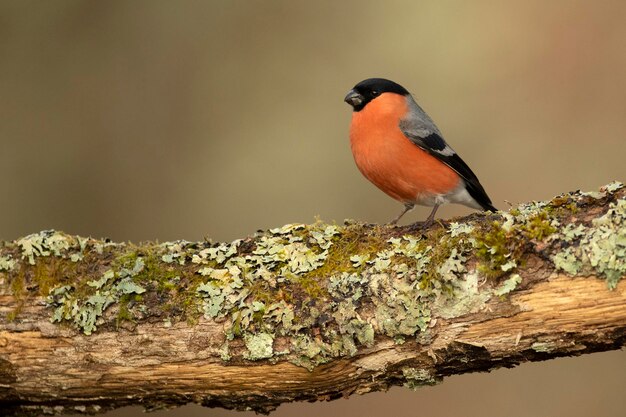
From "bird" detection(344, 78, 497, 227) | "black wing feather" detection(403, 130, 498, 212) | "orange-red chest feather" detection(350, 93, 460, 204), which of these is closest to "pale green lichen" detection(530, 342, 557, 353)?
"bird" detection(344, 78, 497, 227)

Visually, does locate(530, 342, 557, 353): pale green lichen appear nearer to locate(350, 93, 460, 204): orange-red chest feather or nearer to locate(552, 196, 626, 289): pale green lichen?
locate(552, 196, 626, 289): pale green lichen

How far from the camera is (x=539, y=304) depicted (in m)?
3.39

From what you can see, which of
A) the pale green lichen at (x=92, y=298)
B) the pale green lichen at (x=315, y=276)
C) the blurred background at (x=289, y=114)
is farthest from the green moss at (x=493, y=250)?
the blurred background at (x=289, y=114)

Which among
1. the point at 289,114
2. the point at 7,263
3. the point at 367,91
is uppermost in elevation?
the point at 289,114

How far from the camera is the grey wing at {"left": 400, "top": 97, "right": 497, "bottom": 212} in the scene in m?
5.59

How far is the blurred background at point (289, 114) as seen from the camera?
7477mm

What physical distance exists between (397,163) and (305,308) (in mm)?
2029

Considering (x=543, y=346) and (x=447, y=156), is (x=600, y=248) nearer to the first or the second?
(x=543, y=346)

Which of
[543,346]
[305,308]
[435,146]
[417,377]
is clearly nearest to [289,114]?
[435,146]

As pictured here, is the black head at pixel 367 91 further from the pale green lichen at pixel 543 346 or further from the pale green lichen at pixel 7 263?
the pale green lichen at pixel 543 346

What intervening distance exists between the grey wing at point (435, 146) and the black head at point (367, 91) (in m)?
0.32

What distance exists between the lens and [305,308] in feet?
12.2

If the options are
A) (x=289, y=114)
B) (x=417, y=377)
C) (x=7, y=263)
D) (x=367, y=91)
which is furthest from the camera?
(x=289, y=114)

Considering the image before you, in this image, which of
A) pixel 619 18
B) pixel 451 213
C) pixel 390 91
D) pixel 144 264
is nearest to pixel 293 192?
pixel 451 213
